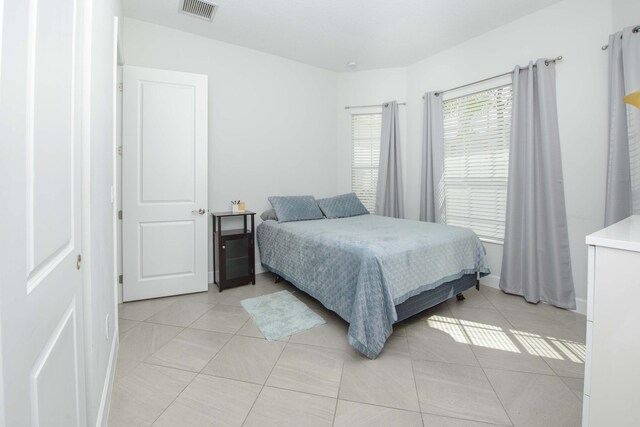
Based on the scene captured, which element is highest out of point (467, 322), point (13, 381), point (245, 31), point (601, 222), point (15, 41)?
point (245, 31)

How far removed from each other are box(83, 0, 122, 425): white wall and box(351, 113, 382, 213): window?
3.26 meters

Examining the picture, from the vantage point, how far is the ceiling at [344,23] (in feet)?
9.00

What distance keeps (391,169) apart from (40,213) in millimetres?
3904

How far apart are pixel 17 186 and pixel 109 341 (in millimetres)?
1557

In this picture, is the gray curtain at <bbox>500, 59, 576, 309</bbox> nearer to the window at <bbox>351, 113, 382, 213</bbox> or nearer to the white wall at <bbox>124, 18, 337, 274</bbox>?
the window at <bbox>351, 113, 382, 213</bbox>

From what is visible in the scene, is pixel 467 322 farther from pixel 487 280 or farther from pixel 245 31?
pixel 245 31

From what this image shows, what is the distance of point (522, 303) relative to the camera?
2.83 metres

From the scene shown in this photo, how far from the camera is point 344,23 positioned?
10.0ft

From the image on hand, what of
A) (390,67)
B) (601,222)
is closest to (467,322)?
(601,222)

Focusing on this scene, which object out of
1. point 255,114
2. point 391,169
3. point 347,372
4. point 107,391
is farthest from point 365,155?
point 107,391

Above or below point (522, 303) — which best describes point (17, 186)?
above

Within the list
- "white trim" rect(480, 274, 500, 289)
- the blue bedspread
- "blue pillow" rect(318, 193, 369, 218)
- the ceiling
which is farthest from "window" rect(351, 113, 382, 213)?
"white trim" rect(480, 274, 500, 289)

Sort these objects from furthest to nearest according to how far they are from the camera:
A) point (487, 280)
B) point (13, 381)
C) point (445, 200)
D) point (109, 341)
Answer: point (445, 200)
point (487, 280)
point (109, 341)
point (13, 381)

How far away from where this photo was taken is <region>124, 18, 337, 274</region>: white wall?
316cm
